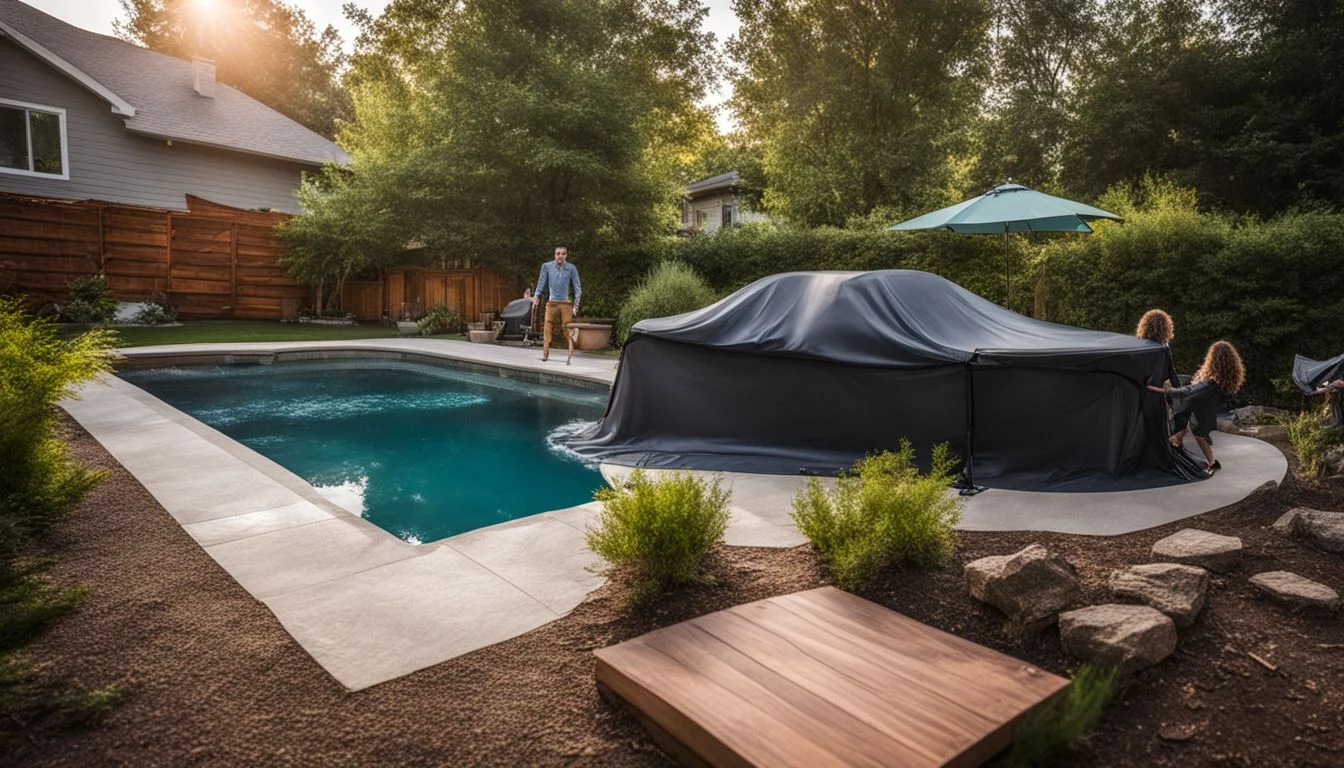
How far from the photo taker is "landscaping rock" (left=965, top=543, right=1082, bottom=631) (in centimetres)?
223

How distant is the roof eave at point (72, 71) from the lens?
13748 millimetres

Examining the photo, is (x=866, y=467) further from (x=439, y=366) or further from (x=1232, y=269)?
(x=439, y=366)

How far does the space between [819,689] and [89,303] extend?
1590cm

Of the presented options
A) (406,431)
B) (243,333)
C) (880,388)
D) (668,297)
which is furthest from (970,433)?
(243,333)

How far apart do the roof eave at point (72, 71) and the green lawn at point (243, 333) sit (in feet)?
15.9

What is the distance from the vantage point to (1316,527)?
2811 millimetres

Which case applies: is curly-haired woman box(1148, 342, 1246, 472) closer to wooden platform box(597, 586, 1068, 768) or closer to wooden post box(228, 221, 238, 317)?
wooden platform box(597, 586, 1068, 768)

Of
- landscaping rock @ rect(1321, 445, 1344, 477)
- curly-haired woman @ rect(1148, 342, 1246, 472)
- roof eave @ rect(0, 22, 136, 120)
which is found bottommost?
landscaping rock @ rect(1321, 445, 1344, 477)

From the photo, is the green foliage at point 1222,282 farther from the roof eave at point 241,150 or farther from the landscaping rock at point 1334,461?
the roof eave at point 241,150

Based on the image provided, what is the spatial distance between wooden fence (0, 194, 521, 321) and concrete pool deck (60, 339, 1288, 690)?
34.7 feet

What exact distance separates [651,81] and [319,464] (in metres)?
16.7

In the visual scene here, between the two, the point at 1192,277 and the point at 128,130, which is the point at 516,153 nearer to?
the point at 128,130

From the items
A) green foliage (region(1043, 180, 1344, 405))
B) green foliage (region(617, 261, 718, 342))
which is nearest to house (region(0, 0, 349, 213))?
green foliage (region(617, 261, 718, 342))

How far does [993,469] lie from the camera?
4293mm
